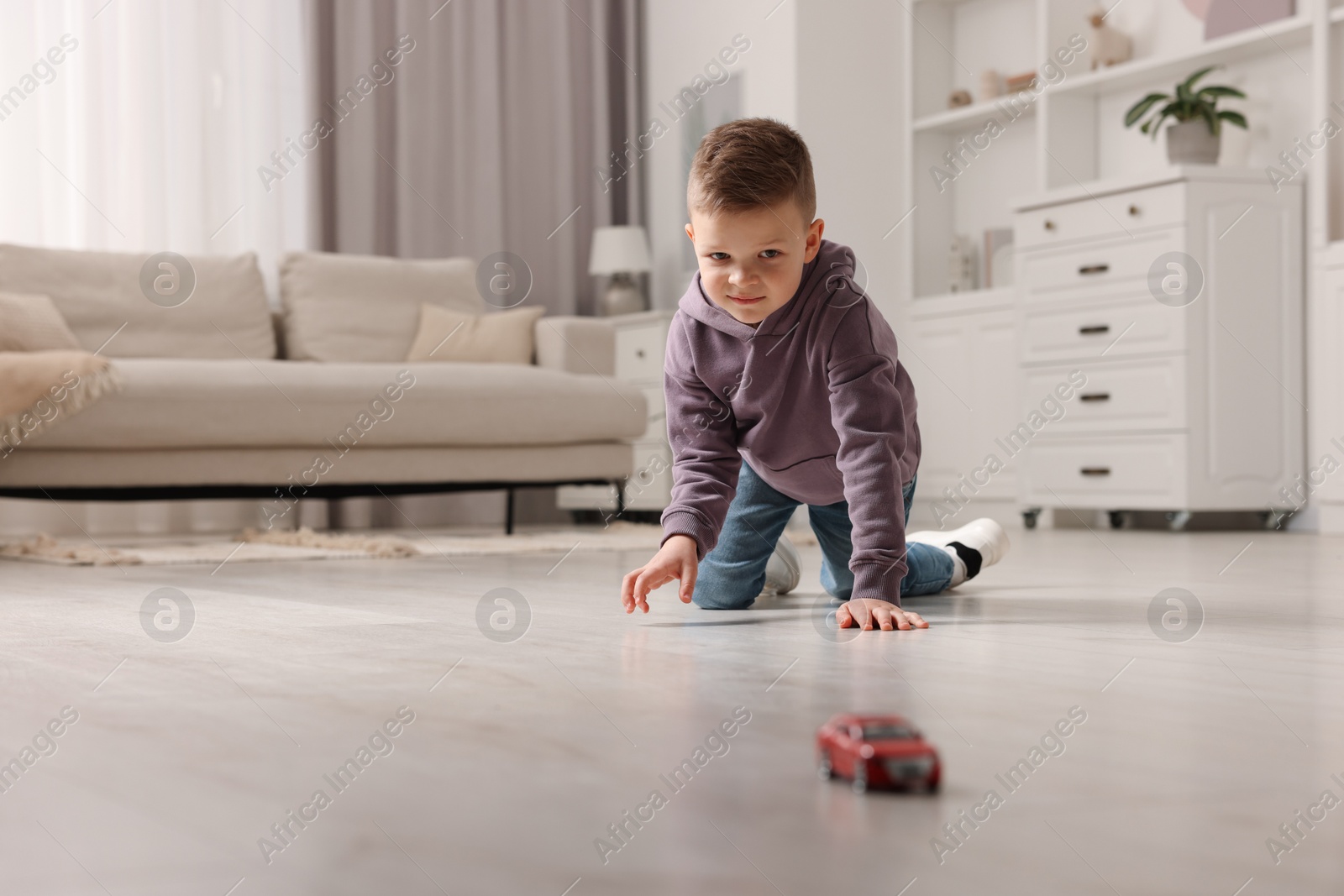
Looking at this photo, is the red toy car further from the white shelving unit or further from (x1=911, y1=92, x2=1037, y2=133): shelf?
(x1=911, y1=92, x2=1037, y2=133): shelf

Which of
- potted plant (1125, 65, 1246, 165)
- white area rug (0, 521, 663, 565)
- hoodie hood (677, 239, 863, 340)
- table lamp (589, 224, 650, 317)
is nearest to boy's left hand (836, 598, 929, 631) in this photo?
hoodie hood (677, 239, 863, 340)

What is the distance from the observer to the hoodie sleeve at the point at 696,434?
156cm

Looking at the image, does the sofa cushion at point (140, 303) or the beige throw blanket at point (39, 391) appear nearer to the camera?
the beige throw blanket at point (39, 391)

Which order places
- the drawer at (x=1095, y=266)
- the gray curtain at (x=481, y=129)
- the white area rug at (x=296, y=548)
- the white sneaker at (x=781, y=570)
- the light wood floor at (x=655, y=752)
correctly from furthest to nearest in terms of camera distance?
the gray curtain at (x=481, y=129) < the drawer at (x=1095, y=266) < the white area rug at (x=296, y=548) < the white sneaker at (x=781, y=570) < the light wood floor at (x=655, y=752)

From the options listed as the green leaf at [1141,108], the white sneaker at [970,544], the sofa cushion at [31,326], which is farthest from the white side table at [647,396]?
the white sneaker at [970,544]

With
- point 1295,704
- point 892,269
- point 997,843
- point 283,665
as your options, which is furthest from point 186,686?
point 892,269

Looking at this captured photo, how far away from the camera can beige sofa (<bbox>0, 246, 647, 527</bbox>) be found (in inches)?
123

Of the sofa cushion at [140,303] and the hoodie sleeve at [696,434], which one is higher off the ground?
the sofa cushion at [140,303]

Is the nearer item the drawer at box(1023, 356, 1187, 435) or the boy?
the boy

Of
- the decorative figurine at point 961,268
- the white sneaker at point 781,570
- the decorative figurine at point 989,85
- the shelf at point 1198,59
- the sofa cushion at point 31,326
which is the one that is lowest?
the white sneaker at point 781,570

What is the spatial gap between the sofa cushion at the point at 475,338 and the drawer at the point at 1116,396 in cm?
154

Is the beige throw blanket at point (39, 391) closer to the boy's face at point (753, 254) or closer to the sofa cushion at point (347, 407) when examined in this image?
the sofa cushion at point (347, 407)

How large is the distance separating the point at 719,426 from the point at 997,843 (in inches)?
39.9

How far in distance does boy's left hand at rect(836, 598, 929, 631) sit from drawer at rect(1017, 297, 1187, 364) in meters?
2.54
